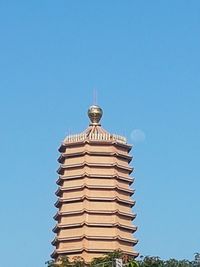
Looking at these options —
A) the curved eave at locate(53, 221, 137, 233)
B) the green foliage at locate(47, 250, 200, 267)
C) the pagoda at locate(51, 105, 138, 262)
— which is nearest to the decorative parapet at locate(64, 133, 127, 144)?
the pagoda at locate(51, 105, 138, 262)

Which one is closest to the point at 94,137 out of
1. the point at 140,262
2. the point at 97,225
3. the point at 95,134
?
the point at 95,134

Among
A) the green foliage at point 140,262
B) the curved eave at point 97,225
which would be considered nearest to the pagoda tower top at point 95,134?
the curved eave at point 97,225

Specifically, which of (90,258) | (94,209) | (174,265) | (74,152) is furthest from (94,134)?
(174,265)

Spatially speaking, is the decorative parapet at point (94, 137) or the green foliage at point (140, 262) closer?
the green foliage at point (140, 262)

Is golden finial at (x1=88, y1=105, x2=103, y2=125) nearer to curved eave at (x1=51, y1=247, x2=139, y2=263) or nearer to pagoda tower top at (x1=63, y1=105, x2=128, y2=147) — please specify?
pagoda tower top at (x1=63, y1=105, x2=128, y2=147)

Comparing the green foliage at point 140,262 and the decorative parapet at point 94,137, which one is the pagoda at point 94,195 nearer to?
the decorative parapet at point 94,137

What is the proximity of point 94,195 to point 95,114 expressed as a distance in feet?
36.2

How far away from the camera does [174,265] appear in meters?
80.9

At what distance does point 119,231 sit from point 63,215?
23.4ft

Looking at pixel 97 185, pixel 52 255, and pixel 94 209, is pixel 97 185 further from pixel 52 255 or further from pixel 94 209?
pixel 52 255

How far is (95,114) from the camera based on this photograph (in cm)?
10712

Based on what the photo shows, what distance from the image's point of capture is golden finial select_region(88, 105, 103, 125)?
10719 cm

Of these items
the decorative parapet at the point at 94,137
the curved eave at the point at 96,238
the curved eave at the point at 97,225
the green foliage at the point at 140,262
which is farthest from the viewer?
the decorative parapet at the point at 94,137

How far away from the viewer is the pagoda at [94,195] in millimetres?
99438
